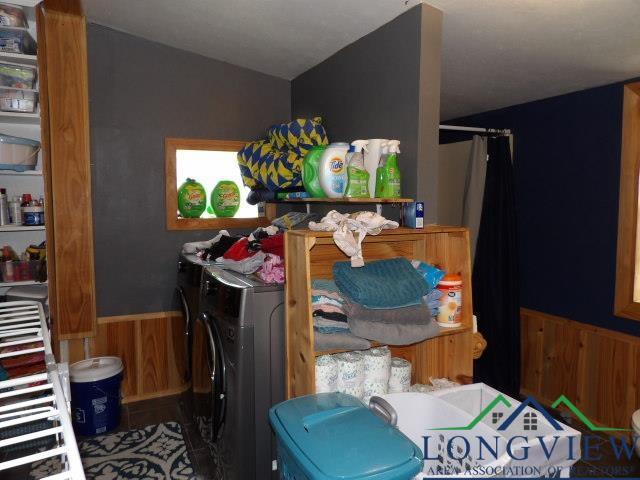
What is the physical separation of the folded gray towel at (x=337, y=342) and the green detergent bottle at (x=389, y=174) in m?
0.58

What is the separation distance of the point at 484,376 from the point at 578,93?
1922 mm

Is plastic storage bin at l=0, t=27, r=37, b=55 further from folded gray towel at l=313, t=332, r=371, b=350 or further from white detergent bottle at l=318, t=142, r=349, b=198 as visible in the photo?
folded gray towel at l=313, t=332, r=371, b=350

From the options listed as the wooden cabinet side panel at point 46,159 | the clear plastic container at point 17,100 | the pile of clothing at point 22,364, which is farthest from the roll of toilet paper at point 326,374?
the clear plastic container at point 17,100

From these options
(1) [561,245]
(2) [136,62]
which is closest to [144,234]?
(2) [136,62]

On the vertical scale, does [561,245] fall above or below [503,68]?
below

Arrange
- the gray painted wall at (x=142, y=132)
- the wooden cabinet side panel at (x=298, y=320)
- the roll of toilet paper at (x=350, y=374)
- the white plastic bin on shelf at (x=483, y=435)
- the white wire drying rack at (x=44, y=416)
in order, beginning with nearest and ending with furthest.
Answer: the white wire drying rack at (x=44, y=416), the white plastic bin on shelf at (x=483, y=435), the wooden cabinet side panel at (x=298, y=320), the roll of toilet paper at (x=350, y=374), the gray painted wall at (x=142, y=132)

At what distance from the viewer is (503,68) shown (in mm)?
2459

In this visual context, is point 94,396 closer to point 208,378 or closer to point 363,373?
point 208,378

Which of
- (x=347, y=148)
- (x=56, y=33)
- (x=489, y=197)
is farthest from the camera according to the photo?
(x=489, y=197)

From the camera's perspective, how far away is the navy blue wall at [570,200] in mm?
2662

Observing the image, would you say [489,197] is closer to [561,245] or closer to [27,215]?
[561,245]

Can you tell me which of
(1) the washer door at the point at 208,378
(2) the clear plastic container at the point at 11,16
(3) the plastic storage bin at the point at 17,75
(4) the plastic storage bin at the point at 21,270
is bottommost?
(1) the washer door at the point at 208,378

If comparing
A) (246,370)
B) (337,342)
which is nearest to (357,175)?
(337,342)

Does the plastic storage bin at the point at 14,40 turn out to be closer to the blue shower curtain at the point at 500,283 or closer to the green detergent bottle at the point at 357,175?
the green detergent bottle at the point at 357,175
